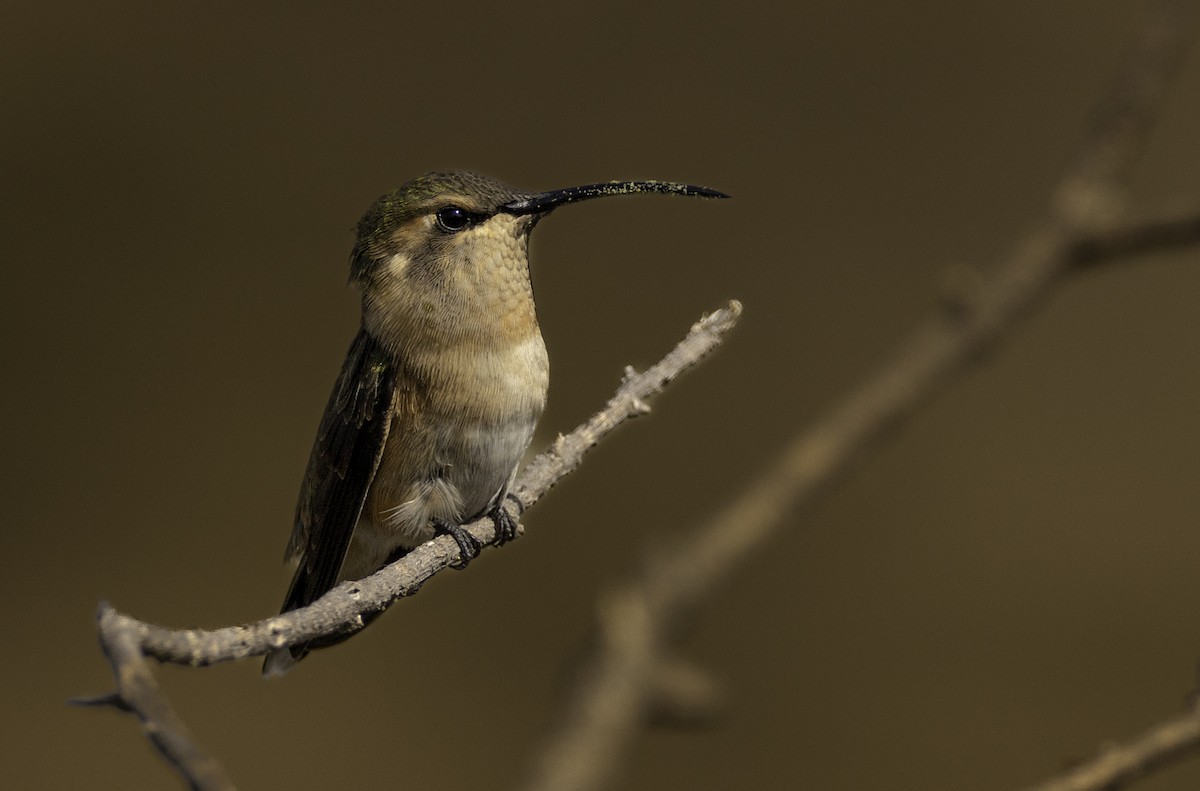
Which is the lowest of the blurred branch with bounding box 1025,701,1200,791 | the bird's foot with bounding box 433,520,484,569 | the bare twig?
the bare twig

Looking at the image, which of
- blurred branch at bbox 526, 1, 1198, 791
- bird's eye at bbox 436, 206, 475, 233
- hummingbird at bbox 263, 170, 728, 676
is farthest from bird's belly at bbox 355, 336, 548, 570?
blurred branch at bbox 526, 1, 1198, 791

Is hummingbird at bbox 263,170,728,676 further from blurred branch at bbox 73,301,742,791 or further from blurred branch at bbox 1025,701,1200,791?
blurred branch at bbox 1025,701,1200,791

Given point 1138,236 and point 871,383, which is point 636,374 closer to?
point 871,383

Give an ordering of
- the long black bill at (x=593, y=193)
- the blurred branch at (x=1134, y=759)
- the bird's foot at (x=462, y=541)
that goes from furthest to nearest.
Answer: the bird's foot at (x=462, y=541) → the long black bill at (x=593, y=193) → the blurred branch at (x=1134, y=759)

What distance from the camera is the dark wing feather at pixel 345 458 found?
68.9 inches

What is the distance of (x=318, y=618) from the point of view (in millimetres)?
1136

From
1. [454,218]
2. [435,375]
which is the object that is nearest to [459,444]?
[435,375]

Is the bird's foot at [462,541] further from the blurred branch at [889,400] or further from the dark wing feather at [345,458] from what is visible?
the blurred branch at [889,400]

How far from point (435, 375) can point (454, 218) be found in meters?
0.26

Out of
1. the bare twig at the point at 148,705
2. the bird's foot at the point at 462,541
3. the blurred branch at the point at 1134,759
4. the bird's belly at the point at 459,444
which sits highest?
the bird's belly at the point at 459,444

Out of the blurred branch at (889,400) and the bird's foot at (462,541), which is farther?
the blurred branch at (889,400)

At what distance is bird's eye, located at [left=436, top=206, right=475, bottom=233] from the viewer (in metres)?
1.75

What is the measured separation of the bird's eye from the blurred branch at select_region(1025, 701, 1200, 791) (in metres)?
1.13

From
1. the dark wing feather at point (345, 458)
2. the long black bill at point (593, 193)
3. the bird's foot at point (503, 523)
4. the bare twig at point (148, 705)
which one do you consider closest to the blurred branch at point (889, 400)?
the bird's foot at point (503, 523)
